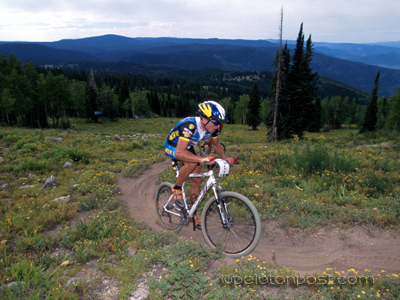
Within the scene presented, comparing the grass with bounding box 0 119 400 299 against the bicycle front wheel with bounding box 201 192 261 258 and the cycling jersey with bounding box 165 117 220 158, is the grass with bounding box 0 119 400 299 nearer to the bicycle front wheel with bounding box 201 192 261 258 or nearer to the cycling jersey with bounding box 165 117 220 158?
the bicycle front wheel with bounding box 201 192 261 258

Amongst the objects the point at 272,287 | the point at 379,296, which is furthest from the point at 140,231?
the point at 379,296

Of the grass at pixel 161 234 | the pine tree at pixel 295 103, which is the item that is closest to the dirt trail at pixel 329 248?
the grass at pixel 161 234

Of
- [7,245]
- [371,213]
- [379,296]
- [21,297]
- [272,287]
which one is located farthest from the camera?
[371,213]

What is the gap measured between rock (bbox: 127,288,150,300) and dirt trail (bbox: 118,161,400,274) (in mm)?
1542

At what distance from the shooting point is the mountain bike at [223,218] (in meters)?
4.48

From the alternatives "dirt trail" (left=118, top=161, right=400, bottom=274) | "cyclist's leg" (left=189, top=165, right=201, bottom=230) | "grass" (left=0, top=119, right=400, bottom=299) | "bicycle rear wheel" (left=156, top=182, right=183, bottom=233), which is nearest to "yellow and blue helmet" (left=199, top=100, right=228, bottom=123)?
"cyclist's leg" (left=189, top=165, right=201, bottom=230)

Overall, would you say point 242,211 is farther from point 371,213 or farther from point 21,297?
point 21,297

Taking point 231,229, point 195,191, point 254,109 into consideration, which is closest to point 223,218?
point 231,229

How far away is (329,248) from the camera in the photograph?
494 centimetres

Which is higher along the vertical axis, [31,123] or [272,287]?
[272,287]

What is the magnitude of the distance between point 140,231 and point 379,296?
16.4 feet

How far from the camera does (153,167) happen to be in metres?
12.1

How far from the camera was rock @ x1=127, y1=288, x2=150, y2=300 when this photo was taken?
3.61 m

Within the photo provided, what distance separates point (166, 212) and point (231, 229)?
237 centimetres
